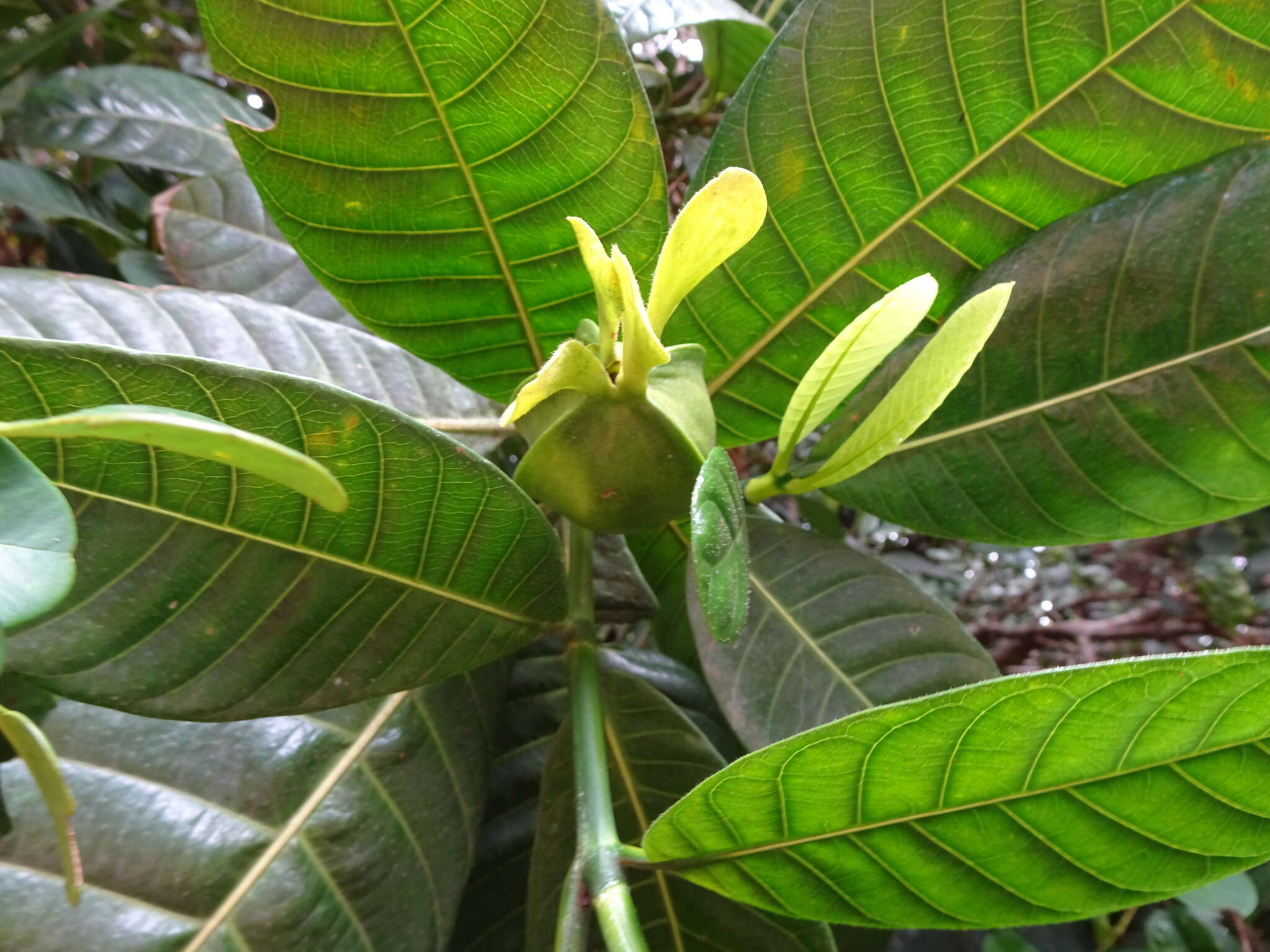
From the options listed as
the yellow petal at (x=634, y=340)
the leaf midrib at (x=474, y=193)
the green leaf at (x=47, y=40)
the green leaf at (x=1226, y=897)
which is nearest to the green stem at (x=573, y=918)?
the yellow petal at (x=634, y=340)

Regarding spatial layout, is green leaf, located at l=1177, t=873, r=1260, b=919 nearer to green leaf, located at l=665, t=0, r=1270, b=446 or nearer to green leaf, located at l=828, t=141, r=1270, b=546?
green leaf, located at l=828, t=141, r=1270, b=546

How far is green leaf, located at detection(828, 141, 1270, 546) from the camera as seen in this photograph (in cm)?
57

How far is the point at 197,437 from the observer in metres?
0.26

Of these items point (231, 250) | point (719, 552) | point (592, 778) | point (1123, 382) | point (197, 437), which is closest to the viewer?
point (197, 437)

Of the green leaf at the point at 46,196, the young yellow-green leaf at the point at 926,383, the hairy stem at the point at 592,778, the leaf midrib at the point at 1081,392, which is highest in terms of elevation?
Answer: the green leaf at the point at 46,196

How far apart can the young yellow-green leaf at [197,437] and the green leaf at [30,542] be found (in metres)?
0.04

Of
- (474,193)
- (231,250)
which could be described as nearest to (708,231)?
(474,193)

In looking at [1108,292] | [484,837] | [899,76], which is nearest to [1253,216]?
[1108,292]

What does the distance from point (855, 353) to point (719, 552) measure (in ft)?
0.47

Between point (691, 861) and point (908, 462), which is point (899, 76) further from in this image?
point (691, 861)

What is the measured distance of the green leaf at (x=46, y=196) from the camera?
996mm

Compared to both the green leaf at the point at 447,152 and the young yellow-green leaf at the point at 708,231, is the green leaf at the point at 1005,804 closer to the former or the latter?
the young yellow-green leaf at the point at 708,231

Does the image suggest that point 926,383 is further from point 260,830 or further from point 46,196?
point 46,196

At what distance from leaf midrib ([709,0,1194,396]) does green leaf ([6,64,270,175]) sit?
2.50ft
